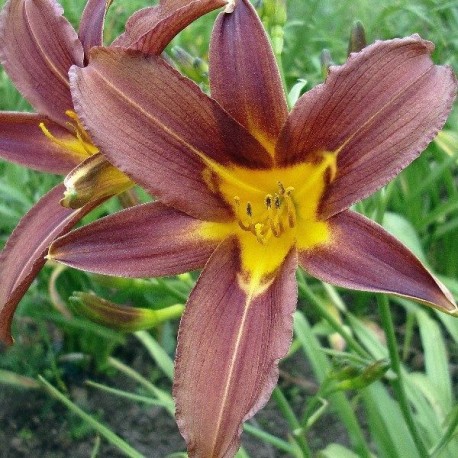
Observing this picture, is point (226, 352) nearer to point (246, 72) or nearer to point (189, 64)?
point (246, 72)

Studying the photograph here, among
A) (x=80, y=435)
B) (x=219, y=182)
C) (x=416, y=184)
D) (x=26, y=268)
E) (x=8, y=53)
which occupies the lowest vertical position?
(x=80, y=435)

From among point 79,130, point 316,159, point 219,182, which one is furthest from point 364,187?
point 79,130

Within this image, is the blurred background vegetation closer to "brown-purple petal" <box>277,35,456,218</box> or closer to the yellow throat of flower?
the yellow throat of flower

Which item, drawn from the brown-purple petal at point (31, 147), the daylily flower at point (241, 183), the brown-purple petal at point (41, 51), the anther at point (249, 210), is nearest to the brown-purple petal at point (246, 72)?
the daylily flower at point (241, 183)

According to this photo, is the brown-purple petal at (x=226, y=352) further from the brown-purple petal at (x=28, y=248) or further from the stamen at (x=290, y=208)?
the brown-purple petal at (x=28, y=248)

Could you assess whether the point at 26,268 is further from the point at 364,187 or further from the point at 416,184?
the point at 416,184

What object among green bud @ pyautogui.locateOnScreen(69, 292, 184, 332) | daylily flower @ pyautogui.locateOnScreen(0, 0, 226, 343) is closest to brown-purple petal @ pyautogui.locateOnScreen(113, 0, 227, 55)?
daylily flower @ pyautogui.locateOnScreen(0, 0, 226, 343)
